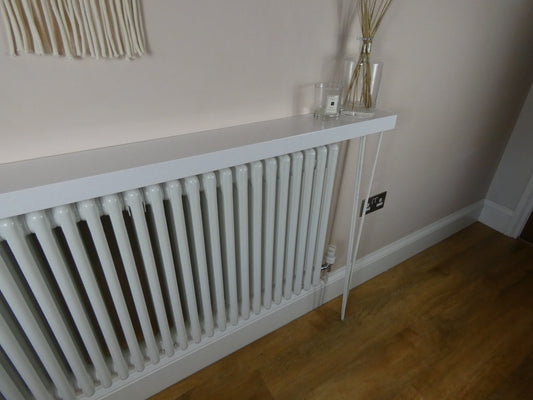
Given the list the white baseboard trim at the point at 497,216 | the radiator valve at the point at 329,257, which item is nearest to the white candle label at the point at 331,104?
the radiator valve at the point at 329,257

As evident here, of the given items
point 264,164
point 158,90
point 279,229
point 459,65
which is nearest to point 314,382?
point 279,229

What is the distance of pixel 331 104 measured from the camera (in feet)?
3.49

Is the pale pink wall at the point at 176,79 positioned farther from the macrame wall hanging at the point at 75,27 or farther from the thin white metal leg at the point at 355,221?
the thin white metal leg at the point at 355,221

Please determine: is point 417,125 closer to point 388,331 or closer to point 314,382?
point 388,331

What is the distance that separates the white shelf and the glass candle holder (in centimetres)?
4

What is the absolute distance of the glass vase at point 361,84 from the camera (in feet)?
3.52

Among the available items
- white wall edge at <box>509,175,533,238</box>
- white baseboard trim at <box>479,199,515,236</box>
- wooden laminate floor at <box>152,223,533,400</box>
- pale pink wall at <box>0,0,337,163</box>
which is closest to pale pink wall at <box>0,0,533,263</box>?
pale pink wall at <box>0,0,337,163</box>

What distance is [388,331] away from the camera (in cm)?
157

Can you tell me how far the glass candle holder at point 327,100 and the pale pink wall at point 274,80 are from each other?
52 millimetres

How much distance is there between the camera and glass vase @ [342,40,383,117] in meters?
1.07

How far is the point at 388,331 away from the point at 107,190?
1.44m

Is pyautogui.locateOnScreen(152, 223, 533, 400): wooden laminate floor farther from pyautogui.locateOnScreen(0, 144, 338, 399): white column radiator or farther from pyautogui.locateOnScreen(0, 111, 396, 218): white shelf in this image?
pyautogui.locateOnScreen(0, 111, 396, 218): white shelf

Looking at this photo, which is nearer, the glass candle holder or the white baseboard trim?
the glass candle holder

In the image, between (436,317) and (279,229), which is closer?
(279,229)
